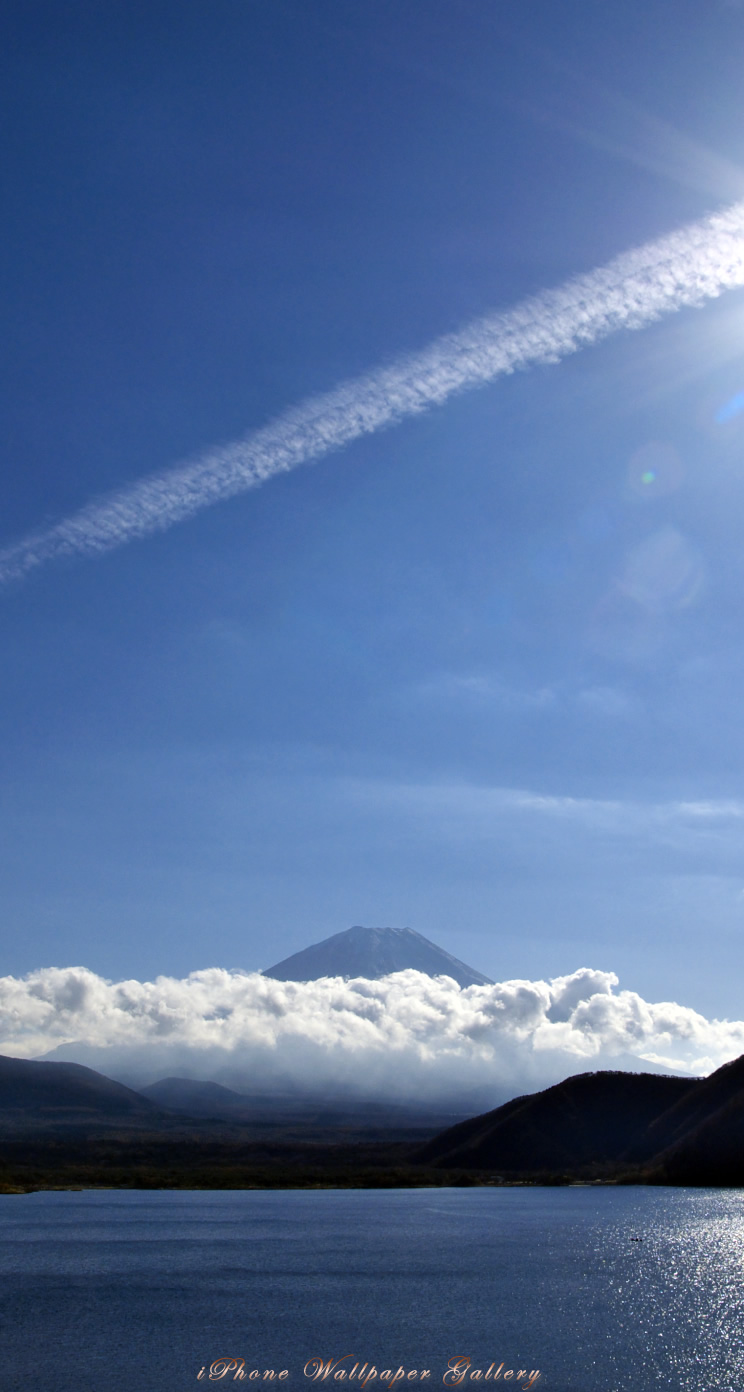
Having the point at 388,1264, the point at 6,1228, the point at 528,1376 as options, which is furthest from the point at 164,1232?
the point at 528,1376

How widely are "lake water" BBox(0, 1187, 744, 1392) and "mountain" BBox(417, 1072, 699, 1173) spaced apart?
78.7 metres

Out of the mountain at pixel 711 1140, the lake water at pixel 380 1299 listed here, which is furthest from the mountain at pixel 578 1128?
the lake water at pixel 380 1299

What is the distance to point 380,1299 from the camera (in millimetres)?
53188

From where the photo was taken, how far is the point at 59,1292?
58031 mm

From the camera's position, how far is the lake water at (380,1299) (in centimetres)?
3816

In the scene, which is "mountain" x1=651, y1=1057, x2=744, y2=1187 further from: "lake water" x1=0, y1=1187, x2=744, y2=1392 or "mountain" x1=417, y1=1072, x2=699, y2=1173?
"lake water" x1=0, y1=1187, x2=744, y2=1392

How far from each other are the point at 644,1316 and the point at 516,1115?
161 metres

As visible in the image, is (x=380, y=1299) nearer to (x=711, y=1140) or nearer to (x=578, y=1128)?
(x=711, y=1140)

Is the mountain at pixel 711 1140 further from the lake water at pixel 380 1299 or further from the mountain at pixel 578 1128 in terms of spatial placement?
the lake water at pixel 380 1299

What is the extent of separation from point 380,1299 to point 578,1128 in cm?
14872

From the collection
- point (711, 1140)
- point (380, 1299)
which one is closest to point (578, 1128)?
point (711, 1140)

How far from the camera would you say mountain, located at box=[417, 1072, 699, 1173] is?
594 feet

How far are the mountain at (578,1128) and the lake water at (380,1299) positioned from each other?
78676mm

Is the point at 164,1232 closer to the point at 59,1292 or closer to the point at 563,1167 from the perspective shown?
the point at 59,1292
